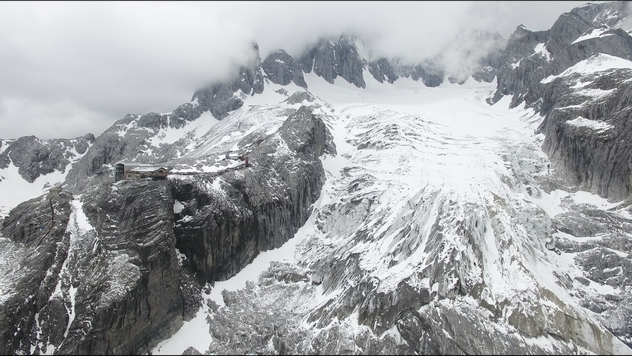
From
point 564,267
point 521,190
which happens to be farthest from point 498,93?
point 564,267

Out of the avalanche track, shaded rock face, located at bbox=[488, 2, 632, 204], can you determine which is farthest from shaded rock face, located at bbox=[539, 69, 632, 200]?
the avalanche track

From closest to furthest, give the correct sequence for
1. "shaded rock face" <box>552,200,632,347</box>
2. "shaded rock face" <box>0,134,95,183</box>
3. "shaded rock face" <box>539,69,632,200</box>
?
"shaded rock face" <box>552,200,632,347</box>, "shaded rock face" <box>539,69,632,200</box>, "shaded rock face" <box>0,134,95,183</box>

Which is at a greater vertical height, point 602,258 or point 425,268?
point 425,268

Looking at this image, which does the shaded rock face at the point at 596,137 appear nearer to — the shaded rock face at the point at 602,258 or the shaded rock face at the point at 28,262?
the shaded rock face at the point at 602,258

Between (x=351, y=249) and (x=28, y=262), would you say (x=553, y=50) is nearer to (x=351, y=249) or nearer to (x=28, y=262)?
(x=351, y=249)

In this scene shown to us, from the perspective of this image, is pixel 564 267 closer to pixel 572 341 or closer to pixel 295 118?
pixel 572 341

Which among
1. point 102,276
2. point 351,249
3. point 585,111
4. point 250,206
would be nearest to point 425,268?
point 351,249

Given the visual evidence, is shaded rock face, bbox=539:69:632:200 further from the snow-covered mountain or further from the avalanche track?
the avalanche track
